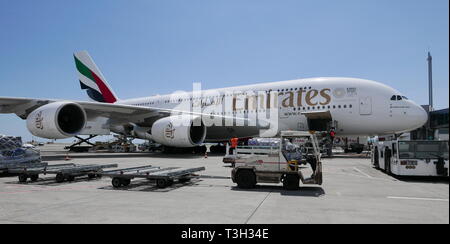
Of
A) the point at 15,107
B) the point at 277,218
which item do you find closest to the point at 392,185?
the point at 277,218

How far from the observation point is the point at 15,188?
795 centimetres

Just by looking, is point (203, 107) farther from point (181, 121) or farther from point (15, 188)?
point (15, 188)

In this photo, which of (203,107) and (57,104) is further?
(203,107)

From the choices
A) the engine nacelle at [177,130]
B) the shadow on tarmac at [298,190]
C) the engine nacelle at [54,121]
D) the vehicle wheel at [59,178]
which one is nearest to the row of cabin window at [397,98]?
the engine nacelle at [177,130]

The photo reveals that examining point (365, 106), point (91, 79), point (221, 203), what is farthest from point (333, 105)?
point (91, 79)

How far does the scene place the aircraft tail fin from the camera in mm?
29594

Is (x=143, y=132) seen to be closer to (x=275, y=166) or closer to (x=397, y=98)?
(x=397, y=98)

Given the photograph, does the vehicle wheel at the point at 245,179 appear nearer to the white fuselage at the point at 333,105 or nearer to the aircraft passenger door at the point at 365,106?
the white fuselage at the point at 333,105

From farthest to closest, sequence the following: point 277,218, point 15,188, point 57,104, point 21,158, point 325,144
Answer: point 325,144 < point 57,104 < point 21,158 < point 15,188 < point 277,218

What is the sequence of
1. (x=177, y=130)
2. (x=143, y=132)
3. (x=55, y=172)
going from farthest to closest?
(x=143, y=132)
(x=177, y=130)
(x=55, y=172)

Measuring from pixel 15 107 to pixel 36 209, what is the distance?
50.6ft

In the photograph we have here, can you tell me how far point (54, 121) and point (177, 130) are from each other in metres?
6.23

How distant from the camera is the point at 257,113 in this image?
814 inches

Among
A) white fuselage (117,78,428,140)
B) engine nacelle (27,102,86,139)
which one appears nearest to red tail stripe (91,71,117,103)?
white fuselage (117,78,428,140)
